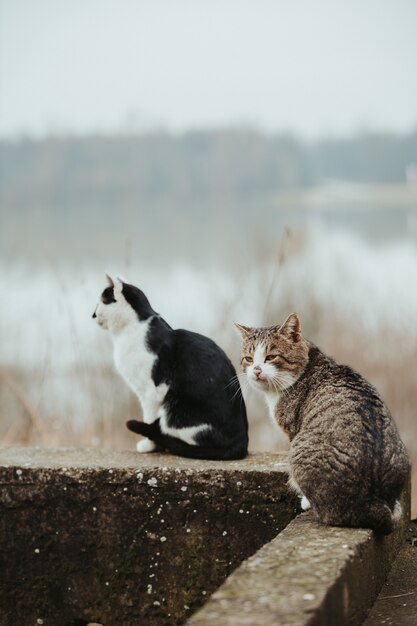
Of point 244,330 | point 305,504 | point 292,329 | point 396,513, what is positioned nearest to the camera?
point 396,513

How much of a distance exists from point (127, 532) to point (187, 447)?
0.35 meters

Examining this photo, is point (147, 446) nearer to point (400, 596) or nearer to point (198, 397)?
point (198, 397)

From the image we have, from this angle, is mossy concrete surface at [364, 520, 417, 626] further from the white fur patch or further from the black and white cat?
the white fur patch

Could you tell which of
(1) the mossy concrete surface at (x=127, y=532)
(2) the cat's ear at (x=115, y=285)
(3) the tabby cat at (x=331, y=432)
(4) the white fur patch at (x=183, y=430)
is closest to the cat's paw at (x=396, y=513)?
(3) the tabby cat at (x=331, y=432)

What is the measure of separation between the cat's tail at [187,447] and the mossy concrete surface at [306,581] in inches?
21.3

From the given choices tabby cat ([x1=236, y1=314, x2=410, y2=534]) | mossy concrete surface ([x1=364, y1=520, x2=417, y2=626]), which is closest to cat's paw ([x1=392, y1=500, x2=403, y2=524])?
tabby cat ([x1=236, y1=314, x2=410, y2=534])

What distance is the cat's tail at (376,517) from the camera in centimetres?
234

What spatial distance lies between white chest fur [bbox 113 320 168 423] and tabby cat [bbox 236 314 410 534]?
38cm

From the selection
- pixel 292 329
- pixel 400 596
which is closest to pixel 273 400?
pixel 292 329

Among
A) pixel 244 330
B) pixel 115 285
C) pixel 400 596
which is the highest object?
pixel 115 285

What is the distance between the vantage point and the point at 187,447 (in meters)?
3.03

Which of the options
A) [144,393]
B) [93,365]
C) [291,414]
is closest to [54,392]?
[93,365]

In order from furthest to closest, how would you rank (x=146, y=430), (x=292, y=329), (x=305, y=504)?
1. (x=146, y=430)
2. (x=292, y=329)
3. (x=305, y=504)

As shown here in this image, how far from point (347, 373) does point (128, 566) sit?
958 mm
